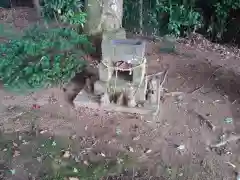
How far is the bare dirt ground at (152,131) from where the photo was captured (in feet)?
11.0

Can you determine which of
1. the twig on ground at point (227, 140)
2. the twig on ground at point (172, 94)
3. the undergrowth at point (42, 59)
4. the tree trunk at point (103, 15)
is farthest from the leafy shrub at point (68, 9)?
the twig on ground at point (227, 140)

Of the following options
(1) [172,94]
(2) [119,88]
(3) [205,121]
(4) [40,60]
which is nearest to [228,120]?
(3) [205,121]

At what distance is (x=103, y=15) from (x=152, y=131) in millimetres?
2052

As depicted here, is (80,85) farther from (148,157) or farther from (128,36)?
(128,36)

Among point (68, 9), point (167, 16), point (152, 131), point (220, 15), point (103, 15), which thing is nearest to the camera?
point (152, 131)

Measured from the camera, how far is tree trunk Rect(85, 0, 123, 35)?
4.89 metres

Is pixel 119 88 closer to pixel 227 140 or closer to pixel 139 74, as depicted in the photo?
pixel 139 74

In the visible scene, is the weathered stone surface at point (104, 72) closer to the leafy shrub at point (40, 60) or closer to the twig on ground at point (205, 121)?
the leafy shrub at point (40, 60)

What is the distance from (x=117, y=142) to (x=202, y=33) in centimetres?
383

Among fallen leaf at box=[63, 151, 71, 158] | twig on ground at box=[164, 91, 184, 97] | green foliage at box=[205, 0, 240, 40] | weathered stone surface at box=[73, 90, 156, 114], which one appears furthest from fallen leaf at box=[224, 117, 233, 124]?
green foliage at box=[205, 0, 240, 40]

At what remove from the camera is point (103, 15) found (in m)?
4.95

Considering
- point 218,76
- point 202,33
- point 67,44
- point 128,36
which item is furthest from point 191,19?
point 67,44

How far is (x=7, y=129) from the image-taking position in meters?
3.81

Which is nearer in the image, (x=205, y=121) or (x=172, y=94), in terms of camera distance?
(x=205, y=121)
